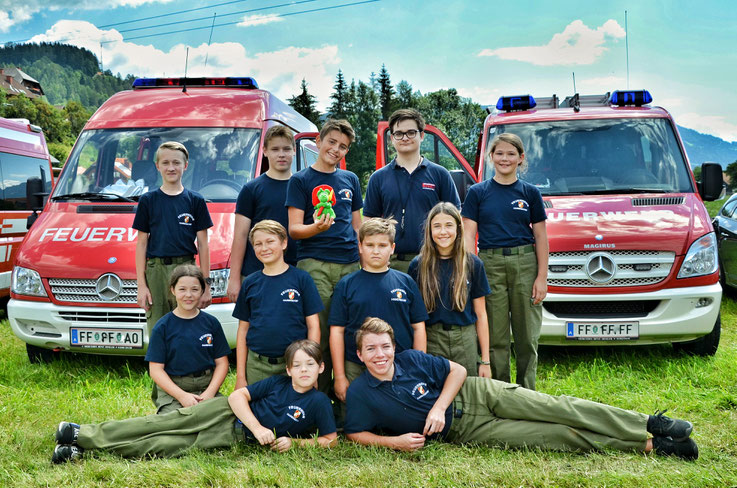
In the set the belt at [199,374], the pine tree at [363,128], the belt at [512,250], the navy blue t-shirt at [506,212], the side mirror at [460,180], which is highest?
the pine tree at [363,128]

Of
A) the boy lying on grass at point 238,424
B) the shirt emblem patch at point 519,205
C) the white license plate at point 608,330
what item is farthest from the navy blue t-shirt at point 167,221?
the white license plate at point 608,330

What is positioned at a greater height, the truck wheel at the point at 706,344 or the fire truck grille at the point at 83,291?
the fire truck grille at the point at 83,291

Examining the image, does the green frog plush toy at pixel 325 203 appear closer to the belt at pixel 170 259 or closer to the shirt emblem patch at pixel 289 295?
the shirt emblem patch at pixel 289 295

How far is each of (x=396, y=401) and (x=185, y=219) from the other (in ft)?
6.47

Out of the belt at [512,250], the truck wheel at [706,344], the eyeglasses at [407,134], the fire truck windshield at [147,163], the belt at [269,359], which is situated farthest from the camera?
the fire truck windshield at [147,163]

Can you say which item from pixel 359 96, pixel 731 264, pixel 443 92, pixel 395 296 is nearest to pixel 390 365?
pixel 395 296

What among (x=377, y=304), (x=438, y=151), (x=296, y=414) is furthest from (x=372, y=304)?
(x=438, y=151)

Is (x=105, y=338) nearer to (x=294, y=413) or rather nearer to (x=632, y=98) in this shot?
(x=294, y=413)

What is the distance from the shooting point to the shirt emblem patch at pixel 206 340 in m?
4.01

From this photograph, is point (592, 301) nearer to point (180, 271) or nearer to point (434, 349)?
point (434, 349)

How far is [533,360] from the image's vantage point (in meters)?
4.33

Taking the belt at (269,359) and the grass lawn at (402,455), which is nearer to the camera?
the grass lawn at (402,455)

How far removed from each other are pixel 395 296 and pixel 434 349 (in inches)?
19.4

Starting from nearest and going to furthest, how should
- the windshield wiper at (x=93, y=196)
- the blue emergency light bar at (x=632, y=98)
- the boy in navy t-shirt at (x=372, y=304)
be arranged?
the boy in navy t-shirt at (x=372, y=304) < the windshield wiper at (x=93, y=196) < the blue emergency light bar at (x=632, y=98)
